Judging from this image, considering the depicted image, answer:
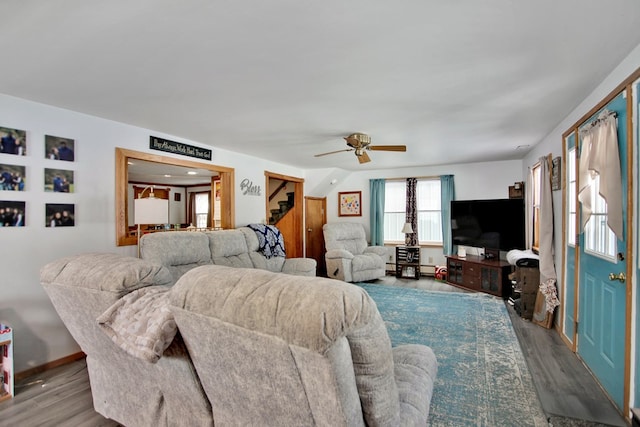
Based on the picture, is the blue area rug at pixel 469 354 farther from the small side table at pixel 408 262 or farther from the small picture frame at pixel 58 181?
the small picture frame at pixel 58 181

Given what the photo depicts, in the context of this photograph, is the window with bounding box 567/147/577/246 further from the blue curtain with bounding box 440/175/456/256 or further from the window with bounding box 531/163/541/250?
the blue curtain with bounding box 440/175/456/256

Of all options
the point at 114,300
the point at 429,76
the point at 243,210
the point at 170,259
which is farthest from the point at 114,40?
the point at 243,210

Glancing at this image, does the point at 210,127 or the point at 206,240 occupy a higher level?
the point at 210,127

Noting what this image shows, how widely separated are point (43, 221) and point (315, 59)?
2.72 metres

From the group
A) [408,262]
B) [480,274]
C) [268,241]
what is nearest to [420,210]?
[408,262]

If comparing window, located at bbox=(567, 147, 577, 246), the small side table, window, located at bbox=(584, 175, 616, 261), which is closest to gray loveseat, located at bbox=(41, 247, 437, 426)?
window, located at bbox=(584, 175, 616, 261)

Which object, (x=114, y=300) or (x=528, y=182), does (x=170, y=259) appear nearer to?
(x=114, y=300)

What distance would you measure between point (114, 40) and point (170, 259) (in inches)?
94.7

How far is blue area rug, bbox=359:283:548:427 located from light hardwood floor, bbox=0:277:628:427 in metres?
0.11

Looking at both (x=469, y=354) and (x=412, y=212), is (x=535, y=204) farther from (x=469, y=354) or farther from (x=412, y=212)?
(x=469, y=354)

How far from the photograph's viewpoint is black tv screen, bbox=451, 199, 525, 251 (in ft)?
17.0

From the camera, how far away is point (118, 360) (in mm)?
1633

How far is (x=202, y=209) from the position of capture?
970 cm

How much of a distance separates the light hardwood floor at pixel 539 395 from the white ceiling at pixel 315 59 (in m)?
2.12
